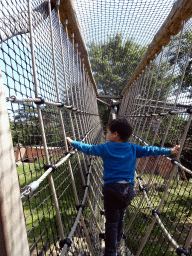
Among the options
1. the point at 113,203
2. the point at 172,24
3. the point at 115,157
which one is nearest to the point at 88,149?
the point at 115,157

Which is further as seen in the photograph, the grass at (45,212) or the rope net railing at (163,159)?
the rope net railing at (163,159)

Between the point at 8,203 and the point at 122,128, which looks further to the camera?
the point at 122,128

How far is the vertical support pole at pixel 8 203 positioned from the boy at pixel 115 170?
54cm

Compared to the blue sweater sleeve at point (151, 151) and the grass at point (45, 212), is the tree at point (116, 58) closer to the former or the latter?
the grass at point (45, 212)

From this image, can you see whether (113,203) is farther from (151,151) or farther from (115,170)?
(151,151)

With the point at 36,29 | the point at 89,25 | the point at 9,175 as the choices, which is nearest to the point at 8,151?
the point at 9,175

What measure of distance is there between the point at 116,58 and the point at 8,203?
4.28 metres

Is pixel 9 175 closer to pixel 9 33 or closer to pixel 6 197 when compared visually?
pixel 6 197

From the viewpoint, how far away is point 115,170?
36.6 inches

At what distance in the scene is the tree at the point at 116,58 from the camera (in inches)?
142

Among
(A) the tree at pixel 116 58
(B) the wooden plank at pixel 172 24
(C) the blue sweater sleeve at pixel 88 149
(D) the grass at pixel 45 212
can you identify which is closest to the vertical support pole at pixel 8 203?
(D) the grass at pixel 45 212

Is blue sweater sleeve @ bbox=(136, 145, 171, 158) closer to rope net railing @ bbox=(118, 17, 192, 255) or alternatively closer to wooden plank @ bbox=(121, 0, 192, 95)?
rope net railing @ bbox=(118, 17, 192, 255)

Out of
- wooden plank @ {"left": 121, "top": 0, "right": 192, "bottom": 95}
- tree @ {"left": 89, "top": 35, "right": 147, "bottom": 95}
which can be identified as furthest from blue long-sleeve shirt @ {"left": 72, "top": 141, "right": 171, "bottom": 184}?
tree @ {"left": 89, "top": 35, "right": 147, "bottom": 95}

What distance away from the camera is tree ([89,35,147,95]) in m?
3.62
